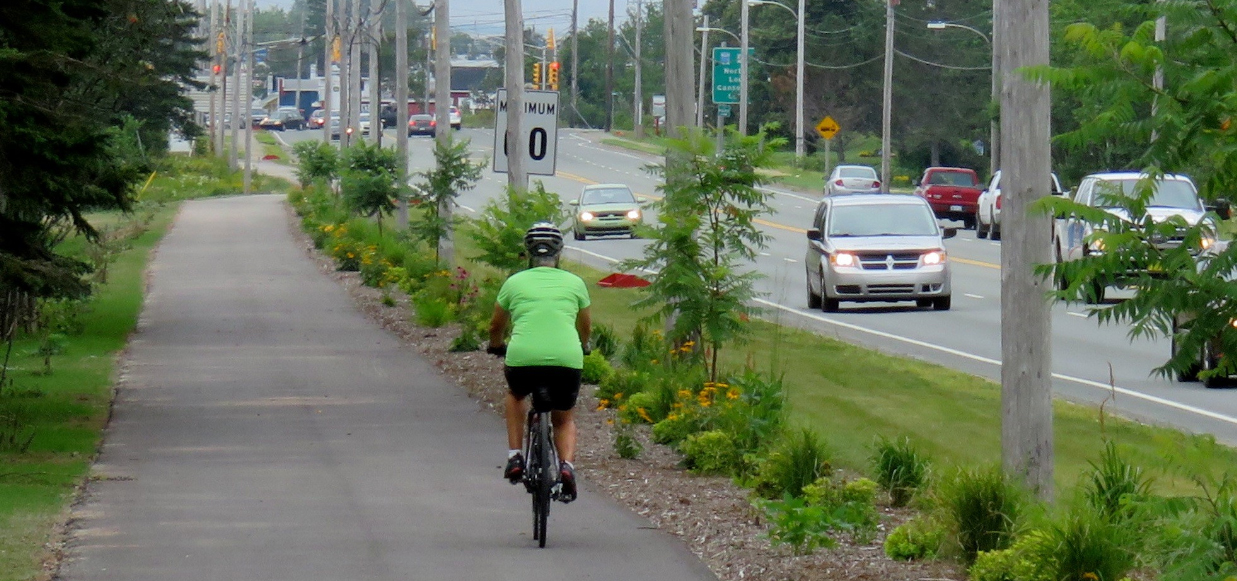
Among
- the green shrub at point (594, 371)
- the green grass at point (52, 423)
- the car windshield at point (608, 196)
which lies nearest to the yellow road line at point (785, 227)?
the car windshield at point (608, 196)

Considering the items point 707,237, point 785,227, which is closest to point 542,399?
point 707,237

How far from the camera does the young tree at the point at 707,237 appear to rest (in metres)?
13.6

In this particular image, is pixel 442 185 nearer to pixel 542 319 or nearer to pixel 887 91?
pixel 542 319

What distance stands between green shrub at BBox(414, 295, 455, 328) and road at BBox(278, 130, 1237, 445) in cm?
445

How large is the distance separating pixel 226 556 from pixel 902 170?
262 feet

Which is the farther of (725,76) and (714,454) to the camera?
(725,76)

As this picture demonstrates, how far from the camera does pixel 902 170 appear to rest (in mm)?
86500

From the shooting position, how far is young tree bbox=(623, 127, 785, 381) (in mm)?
13586

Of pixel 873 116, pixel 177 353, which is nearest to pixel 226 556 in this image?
pixel 177 353

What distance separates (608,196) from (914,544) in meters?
36.6

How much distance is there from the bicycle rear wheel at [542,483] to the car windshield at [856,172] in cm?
4969

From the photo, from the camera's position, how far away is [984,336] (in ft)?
72.6

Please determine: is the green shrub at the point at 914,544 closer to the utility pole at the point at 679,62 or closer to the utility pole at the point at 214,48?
the utility pole at the point at 679,62

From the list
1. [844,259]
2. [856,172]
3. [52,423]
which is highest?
[856,172]
